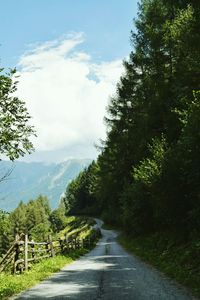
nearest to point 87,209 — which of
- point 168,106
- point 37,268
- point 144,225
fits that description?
point 144,225

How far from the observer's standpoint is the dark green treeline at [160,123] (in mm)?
20281

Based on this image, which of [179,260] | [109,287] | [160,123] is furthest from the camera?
[160,123]

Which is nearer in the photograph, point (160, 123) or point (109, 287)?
point (109, 287)

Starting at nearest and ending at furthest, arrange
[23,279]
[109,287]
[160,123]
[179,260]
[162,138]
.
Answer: [109,287]
[23,279]
[179,260]
[162,138]
[160,123]

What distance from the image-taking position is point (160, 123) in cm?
3375

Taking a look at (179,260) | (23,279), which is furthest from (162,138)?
(23,279)

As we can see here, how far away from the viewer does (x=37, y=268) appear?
18.9 m

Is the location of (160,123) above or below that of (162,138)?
above

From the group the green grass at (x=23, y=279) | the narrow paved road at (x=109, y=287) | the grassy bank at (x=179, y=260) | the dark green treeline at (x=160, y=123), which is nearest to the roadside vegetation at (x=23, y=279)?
the green grass at (x=23, y=279)

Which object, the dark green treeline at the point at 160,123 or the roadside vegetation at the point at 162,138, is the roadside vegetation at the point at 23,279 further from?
the dark green treeline at the point at 160,123

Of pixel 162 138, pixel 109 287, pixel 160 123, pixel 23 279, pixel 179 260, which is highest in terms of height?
pixel 160 123

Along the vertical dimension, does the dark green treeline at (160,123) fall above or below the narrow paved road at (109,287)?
above

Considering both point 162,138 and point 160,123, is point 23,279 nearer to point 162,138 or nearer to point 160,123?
point 162,138

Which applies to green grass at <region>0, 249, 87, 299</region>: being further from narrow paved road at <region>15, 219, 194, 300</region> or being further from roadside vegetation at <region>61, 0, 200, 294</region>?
roadside vegetation at <region>61, 0, 200, 294</region>
